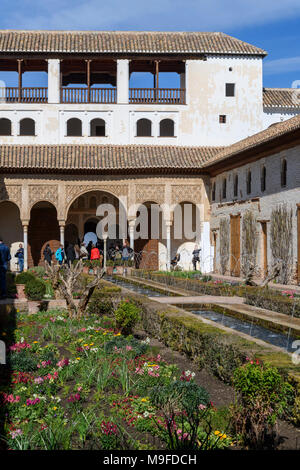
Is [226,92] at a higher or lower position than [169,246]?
higher

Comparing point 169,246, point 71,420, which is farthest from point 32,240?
point 71,420

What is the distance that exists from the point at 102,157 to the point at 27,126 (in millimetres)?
5322

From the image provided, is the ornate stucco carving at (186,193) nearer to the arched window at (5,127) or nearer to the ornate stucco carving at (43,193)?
the ornate stucco carving at (43,193)

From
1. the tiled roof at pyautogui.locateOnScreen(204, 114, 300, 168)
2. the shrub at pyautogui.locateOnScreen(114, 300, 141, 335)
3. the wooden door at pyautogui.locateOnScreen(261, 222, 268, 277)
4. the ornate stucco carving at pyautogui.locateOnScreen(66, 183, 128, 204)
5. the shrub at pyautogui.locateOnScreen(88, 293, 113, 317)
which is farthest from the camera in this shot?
the ornate stucco carving at pyautogui.locateOnScreen(66, 183, 128, 204)

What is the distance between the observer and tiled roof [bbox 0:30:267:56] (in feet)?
89.2

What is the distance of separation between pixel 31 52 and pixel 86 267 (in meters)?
10.0

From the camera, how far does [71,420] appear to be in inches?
207

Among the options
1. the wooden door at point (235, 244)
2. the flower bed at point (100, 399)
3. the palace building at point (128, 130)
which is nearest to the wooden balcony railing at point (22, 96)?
the palace building at point (128, 130)

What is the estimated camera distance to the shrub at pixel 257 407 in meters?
4.60

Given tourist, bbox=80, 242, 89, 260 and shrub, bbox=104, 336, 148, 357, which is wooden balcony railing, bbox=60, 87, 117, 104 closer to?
tourist, bbox=80, 242, 89, 260

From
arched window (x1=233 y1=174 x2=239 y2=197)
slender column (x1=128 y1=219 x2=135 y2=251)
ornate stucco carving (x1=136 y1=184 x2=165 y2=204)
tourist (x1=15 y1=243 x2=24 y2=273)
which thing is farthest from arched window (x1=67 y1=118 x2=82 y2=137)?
arched window (x1=233 y1=174 x2=239 y2=197)

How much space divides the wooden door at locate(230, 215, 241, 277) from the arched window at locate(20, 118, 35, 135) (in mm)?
11707
